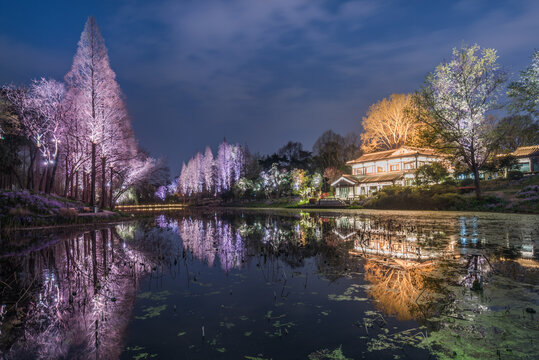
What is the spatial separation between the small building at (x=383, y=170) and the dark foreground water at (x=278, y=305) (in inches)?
1585

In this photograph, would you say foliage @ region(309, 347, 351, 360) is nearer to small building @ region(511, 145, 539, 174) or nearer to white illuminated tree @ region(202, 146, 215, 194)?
small building @ region(511, 145, 539, 174)

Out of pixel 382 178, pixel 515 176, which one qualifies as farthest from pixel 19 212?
pixel 382 178

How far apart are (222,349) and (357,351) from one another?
5.09 feet

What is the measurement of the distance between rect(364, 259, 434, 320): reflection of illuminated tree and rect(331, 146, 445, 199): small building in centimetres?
4007

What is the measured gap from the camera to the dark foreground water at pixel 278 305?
134 inches

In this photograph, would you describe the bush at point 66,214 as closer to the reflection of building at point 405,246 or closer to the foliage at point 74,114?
the foliage at point 74,114

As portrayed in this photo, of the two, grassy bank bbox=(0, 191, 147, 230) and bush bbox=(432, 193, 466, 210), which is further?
bush bbox=(432, 193, 466, 210)

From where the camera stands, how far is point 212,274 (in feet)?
23.2

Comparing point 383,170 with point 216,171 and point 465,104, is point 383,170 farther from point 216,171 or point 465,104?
point 216,171

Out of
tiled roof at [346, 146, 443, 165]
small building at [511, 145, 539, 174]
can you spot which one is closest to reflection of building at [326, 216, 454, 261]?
tiled roof at [346, 146, 443, 165]

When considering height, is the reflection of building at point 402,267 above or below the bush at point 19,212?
below

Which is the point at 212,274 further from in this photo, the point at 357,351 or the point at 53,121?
the point at 53,121

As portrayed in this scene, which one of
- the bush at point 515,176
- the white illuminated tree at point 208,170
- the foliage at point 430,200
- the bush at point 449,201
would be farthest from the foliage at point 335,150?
the bush at point 449,201

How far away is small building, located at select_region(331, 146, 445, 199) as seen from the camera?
155ft
